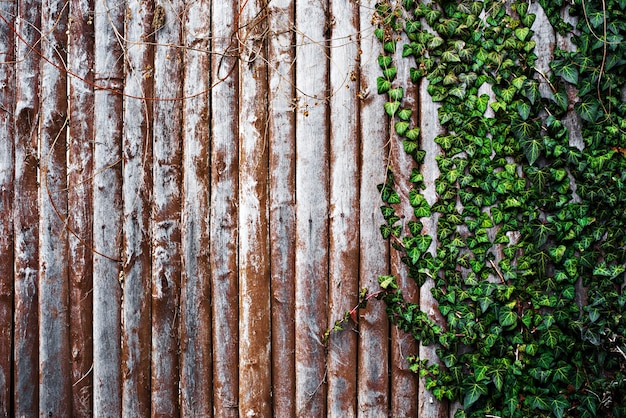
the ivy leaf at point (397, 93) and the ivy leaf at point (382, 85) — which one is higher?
the ivy leaf at point (382, 85)

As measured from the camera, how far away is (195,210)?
8.56 ft

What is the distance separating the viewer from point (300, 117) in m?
2.57

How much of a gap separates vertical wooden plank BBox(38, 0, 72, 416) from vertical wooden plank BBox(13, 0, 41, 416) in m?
0.05

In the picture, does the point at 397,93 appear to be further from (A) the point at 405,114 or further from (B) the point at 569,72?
(B) the point at 569,72

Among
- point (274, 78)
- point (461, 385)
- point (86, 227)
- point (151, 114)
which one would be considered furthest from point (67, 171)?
point (461, 385)

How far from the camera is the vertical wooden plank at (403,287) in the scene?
2514 mm

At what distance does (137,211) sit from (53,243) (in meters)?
0.49

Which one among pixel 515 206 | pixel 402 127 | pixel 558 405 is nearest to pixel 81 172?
pixel 402 127

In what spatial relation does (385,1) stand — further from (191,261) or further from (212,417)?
(212,417)

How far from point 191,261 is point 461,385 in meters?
1.50

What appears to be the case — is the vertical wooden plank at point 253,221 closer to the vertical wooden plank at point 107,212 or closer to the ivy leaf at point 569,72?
the vertical wooden plank at point 107,212

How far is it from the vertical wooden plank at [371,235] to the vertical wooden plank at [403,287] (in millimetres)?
41

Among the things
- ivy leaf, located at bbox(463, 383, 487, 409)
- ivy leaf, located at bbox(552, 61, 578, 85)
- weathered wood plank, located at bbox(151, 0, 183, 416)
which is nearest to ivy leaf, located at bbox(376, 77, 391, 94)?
ivy leaf, located at bbox(552, 61, 578, 85)

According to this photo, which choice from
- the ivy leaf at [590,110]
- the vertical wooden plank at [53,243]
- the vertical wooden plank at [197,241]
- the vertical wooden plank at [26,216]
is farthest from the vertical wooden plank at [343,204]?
the vertical wooden plank at [26,216]
